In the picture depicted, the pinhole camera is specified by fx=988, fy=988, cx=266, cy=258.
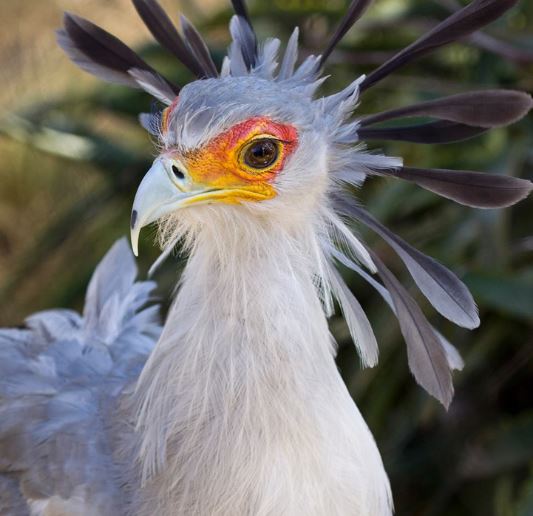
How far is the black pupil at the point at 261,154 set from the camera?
4.49ft

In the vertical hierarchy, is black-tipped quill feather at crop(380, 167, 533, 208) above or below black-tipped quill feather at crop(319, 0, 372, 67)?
below

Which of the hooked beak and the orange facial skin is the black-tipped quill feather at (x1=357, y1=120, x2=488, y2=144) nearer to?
the orange facial skin

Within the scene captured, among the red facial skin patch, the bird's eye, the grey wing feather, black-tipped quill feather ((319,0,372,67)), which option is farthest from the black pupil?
the grey wing feather

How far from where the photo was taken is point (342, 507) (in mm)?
1434

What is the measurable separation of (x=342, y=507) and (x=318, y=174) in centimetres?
49

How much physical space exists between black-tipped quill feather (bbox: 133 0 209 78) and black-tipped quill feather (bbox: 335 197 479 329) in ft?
1.27

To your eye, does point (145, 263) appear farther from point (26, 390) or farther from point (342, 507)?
point (342, 507)

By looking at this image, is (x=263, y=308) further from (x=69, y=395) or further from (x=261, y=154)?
(x=69, y=395)

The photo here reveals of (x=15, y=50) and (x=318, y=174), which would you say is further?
(x=15, y=50)

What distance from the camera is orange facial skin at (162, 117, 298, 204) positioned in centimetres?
135

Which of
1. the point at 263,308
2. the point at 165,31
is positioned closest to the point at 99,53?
the point at 165,31

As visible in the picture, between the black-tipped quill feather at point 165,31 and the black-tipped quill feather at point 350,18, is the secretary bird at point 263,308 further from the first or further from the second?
the black-tipped quill feather at point 165,31

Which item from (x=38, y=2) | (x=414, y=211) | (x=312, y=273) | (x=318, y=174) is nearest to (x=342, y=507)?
(x=312, y=273)

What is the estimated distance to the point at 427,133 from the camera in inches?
59.9
